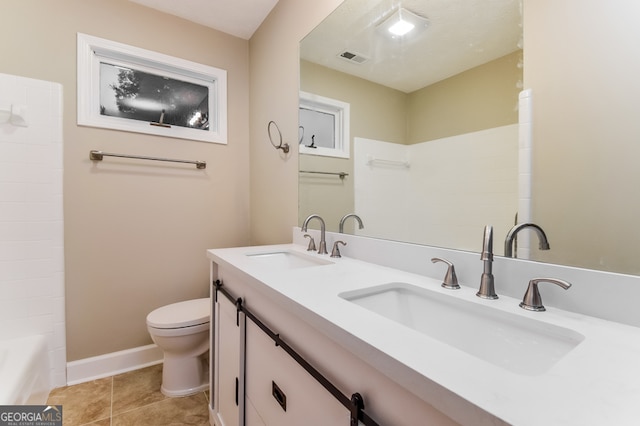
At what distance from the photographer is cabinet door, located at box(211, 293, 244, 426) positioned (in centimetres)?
108

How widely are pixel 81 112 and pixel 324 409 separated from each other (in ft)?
7.24

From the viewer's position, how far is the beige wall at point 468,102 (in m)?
0.88

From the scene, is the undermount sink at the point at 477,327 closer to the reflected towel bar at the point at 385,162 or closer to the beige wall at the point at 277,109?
the reflected towel bar at the point at 385,162

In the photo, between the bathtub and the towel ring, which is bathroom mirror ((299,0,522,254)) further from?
the bathtub

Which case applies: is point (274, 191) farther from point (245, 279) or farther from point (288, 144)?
point (245, 279)

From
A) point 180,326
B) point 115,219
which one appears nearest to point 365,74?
point 180,326

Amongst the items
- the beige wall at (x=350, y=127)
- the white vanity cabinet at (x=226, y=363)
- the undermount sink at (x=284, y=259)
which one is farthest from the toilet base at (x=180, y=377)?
the beige wall at (x=350, y=127)

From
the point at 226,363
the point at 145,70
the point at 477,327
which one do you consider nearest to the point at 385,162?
the point at 477,327

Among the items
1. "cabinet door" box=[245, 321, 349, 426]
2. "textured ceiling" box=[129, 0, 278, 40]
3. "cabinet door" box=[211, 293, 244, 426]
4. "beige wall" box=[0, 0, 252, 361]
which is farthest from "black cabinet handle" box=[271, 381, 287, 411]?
"textured ceiling" box=[129, 0, 278, 40]

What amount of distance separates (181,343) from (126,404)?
1.48ft

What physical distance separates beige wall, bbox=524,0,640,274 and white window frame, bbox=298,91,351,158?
87 centimetres

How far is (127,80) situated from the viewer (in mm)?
2029

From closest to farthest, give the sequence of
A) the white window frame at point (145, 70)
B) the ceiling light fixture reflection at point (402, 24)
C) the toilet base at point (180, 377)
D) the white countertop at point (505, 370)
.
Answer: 1. the white countertop at point (505, 370)
2. the ceiling light fixture reflection at point (402, 24)
3. the toilet base at point (180, 377)
4. the white window frame at point (145, 70)

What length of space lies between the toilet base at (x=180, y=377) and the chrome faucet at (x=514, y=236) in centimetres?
181
